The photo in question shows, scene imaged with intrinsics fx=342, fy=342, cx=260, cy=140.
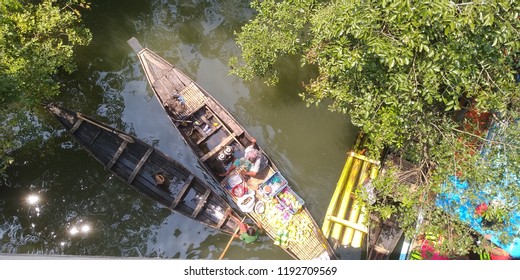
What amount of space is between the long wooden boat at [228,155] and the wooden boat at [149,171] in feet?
2.15

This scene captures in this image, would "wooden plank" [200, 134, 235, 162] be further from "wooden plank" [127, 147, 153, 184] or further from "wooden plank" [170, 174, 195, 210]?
"wooden plank" [127, 147, 153, 184]

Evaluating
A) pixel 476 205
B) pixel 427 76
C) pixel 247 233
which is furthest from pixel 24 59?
pixel 476 205

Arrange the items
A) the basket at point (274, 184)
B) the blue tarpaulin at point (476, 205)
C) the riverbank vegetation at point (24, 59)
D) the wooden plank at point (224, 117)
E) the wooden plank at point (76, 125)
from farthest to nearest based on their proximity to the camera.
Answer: the wooden plank at point (224, 117) → the wooden plank at point (76, 125) → the basket at point (274, 184) → the riverbank vegetation at point (24, 59) → the blue tarpaulin at point (476, 205)

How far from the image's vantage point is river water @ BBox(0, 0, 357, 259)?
11.0 metres

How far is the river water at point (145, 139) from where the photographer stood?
11.0 m

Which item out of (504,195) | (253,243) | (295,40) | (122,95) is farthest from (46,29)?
(504,195)

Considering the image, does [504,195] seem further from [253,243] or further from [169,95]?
[169,95]

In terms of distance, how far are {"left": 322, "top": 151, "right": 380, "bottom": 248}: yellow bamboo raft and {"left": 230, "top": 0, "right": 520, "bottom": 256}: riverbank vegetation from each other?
1.53 m

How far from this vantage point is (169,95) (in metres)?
11.6

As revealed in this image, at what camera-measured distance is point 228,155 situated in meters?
10.7

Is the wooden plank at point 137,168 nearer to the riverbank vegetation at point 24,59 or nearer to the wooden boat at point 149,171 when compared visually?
the wooden boat at point 149,171

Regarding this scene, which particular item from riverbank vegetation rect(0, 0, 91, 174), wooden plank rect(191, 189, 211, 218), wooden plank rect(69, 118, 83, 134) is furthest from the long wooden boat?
riverbank vegetation rect(0, 0, 91, 174)

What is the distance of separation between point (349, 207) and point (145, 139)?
7374mm

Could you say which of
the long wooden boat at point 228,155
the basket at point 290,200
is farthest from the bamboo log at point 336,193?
the basket at point 290,200
